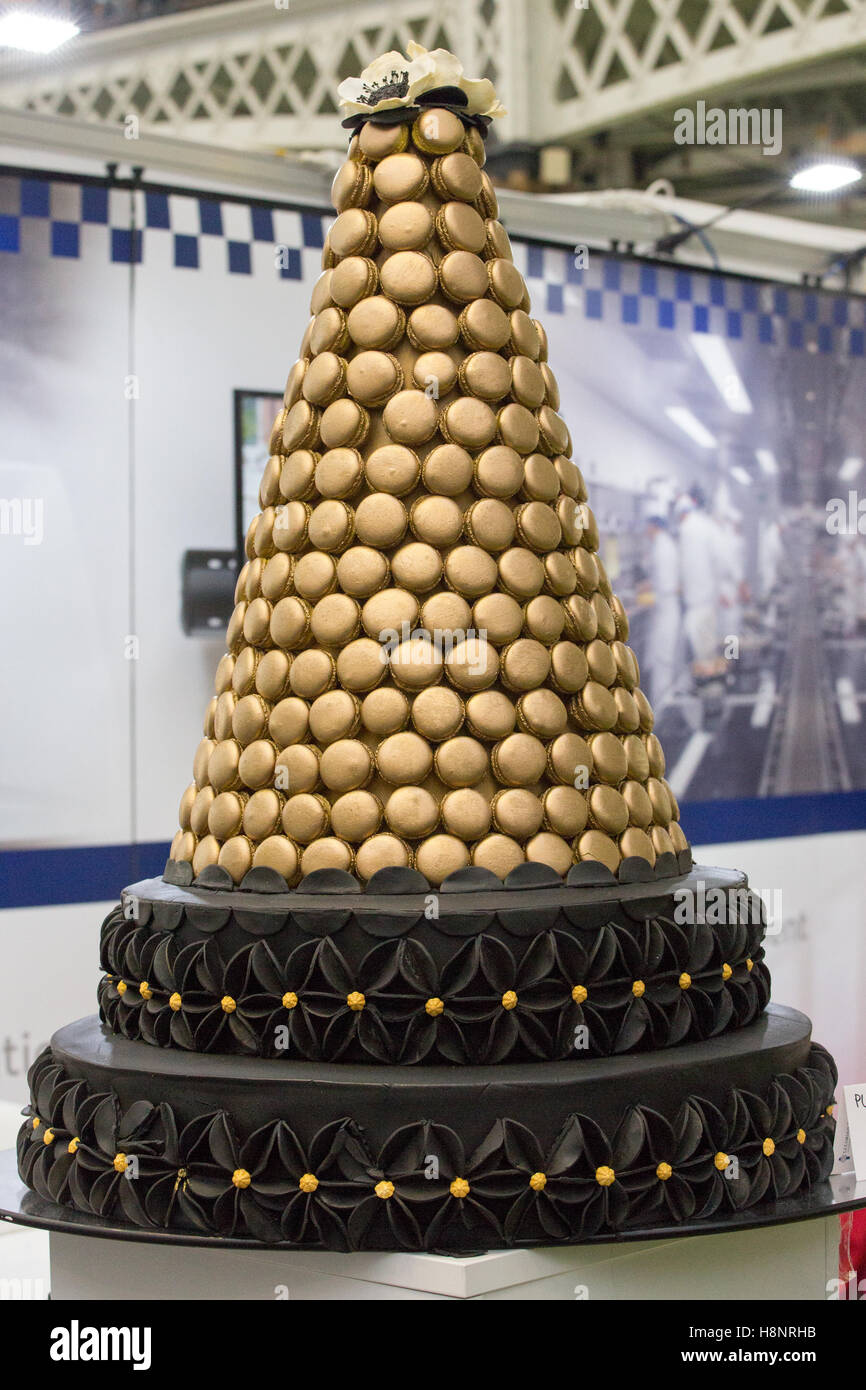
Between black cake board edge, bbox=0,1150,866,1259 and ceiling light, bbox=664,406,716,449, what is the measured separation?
3.43m

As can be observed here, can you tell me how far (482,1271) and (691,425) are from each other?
3773 mm

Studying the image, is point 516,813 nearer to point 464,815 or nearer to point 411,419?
point 464,815

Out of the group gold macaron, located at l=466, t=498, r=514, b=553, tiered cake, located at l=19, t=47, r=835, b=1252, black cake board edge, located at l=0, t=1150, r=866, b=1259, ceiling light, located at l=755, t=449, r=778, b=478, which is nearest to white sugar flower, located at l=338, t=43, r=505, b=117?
tiered cake, located at l=19, t=47, r=835, b=1252

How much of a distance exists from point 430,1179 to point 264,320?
121 inches

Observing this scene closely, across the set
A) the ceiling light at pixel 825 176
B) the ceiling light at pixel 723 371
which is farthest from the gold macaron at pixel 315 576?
the ceiling light at pixel 825 176

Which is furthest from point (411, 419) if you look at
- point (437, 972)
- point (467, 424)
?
point (437, 972)

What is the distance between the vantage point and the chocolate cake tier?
131cm

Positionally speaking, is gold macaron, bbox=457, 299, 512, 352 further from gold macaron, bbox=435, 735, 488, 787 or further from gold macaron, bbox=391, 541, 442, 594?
gold macaron, bbox=435, 735, 488, 787

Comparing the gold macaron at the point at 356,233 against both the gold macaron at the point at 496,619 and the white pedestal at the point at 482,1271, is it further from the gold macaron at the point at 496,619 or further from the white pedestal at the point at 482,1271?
the white pedestal at the point at 482,1271

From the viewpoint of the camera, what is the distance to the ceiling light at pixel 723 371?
4.69m

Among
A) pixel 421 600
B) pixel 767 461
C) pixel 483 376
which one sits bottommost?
pixel 421 600

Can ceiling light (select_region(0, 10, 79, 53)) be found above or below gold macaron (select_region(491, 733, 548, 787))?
above

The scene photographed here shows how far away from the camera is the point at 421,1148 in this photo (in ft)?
4.08
